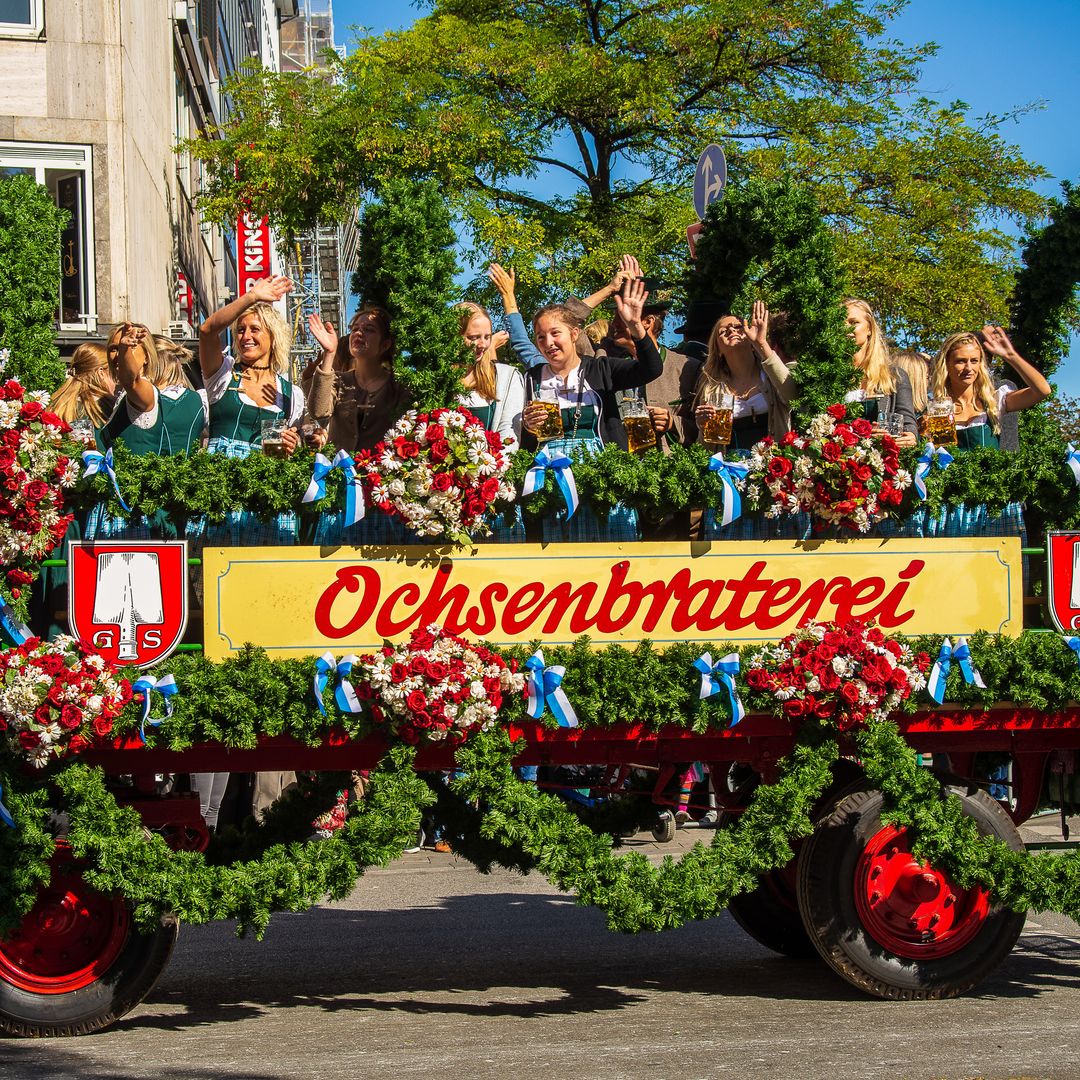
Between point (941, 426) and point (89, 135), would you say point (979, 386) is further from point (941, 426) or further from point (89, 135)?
point (89, 135)

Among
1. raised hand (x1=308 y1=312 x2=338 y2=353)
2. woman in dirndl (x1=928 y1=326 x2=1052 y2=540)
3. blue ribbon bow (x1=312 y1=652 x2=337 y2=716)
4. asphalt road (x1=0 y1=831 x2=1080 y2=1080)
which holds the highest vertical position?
raised hand (x1=308 y1=312 x2=338 y2=353)

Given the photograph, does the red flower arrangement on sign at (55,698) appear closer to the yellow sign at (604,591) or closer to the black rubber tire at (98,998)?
the yellow sign at (604,591)

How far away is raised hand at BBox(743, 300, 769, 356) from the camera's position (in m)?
6.17

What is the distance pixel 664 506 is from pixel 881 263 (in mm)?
12822

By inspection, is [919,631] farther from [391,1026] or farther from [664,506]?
[391,1026]

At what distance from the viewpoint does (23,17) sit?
15.9 m

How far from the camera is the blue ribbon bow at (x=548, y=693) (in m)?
5.52

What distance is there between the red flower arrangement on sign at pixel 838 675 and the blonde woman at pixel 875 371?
1.09m

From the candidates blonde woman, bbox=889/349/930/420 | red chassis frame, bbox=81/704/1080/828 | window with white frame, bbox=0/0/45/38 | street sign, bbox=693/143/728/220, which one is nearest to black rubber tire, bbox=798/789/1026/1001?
red chassis frame, bbox=81/704/1080/828

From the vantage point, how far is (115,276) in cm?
1619

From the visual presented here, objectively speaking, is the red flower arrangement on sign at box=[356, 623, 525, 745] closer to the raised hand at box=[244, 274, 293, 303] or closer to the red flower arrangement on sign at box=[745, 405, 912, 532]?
the red flower arrangement on sign at box=[745, 405, 912, 532]

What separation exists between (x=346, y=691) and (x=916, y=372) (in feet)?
11.2

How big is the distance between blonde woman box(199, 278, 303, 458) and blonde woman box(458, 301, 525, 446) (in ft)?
2.62

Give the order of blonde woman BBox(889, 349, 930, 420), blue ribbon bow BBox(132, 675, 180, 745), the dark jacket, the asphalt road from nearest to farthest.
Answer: the asphalt road → blue ribbon bow BBox(132, 675, 180, 745) → the dark jacket → blonde woman BBox(889, 349, 930, 420)
